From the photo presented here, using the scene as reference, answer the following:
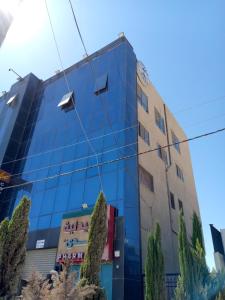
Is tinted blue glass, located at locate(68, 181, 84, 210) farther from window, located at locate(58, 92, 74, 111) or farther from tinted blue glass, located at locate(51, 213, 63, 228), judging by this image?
window, located at locate(58, 92, 74, 111)

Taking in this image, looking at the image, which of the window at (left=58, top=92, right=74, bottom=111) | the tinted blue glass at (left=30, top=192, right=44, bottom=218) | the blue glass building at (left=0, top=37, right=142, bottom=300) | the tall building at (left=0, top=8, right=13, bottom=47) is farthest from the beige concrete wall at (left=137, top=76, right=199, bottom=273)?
the tall building at (left=0, top=8, right=13, bottom=47)

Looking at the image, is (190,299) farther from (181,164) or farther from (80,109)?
(181,164)

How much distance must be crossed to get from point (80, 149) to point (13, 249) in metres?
11.3

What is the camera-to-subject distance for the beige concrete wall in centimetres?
1902

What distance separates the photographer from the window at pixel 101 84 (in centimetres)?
2373

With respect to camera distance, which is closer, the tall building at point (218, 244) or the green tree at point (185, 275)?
the green tree at point (185, 275)

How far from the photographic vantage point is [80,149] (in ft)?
71.4

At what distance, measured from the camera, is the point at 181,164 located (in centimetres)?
3023

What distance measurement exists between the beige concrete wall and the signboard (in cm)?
245

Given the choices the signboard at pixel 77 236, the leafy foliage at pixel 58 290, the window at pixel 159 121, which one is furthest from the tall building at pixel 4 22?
the window at pixel 159 121

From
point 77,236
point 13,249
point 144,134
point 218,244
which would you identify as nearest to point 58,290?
point 13,249

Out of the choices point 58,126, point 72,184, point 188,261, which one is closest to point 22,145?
point 58,126

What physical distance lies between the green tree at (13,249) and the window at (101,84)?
13.8 meters

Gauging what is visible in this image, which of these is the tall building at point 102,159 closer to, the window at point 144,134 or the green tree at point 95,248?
the window at point 144,134
